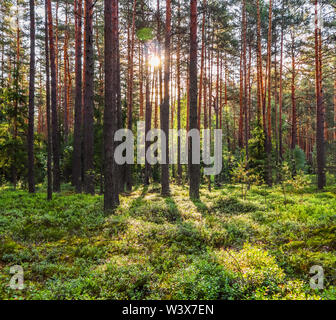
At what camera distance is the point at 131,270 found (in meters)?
4.66

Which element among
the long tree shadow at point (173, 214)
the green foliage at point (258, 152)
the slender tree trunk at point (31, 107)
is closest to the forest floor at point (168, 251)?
the long tree shadow at point (173, 214)

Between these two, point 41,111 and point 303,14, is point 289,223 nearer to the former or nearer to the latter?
point 303,14

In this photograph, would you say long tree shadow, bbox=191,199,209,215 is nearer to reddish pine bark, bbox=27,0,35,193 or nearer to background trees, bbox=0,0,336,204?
background trees, bbox=0,0,336,204

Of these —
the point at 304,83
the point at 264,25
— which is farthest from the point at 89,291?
the point at 304,83

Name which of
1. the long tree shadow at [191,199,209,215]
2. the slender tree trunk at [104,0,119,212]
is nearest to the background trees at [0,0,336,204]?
the slender tree trunk at [104,0,119,212]

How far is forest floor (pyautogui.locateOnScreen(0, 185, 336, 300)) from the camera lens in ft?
13.0

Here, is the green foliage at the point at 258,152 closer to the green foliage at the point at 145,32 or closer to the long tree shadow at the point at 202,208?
the long tree shadow at the point at 202,208

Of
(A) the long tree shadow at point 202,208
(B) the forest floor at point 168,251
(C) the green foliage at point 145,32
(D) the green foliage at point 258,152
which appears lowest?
(B) the forest floor at point 168,251

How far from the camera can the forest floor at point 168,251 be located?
395 centimetres

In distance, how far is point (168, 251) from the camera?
5.80 metres

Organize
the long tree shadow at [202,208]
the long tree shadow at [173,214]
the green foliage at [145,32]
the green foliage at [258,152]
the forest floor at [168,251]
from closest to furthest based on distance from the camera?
the forest floor at [168,251] → the long tree shadow at [173,214] → the long tree shadow at [202,208] → the green foliage at [145,32] → the green foliage at [258,152]

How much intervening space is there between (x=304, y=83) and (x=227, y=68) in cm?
1309

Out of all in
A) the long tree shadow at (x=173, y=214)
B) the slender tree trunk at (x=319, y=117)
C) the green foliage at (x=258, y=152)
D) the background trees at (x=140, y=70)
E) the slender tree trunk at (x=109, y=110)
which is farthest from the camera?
the green foliage at (x=258, y=152)

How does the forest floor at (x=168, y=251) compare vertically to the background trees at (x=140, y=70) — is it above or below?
below
